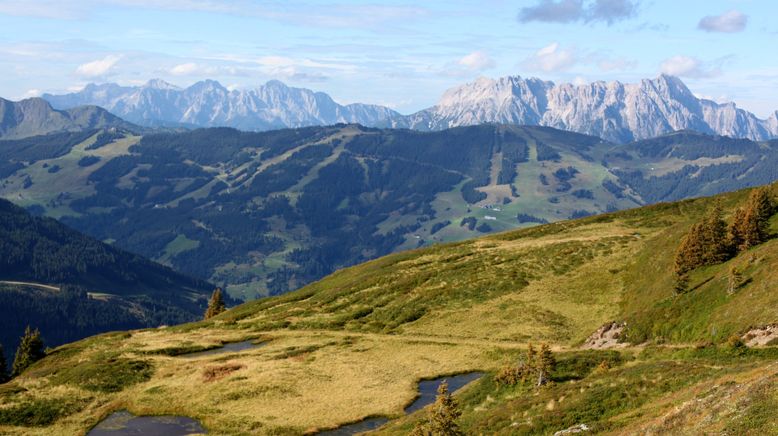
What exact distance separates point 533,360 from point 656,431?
20.9m

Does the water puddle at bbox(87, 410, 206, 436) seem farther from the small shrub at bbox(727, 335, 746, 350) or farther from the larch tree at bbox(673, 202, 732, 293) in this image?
the larch tree at bbox(673, 202, 732, 293)

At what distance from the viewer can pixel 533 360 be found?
49.3m

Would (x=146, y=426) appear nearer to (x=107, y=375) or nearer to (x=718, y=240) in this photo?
(x=107, y=375)

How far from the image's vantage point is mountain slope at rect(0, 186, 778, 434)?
125 ft

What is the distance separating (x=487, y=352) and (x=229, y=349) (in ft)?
119

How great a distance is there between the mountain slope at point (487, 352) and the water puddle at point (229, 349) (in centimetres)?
209

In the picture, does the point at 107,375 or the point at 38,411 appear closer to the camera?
the point at 38,411

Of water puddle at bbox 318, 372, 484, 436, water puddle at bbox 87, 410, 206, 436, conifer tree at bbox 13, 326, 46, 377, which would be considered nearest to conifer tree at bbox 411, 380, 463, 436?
water puddle at bbox 318, 372, 484, 436

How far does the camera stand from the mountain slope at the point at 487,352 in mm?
38188

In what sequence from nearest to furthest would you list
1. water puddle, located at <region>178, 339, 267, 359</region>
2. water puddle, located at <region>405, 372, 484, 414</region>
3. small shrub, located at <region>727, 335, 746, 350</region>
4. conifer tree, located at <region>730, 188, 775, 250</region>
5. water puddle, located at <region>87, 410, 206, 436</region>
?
small shrub, located at <region>727, 335, 746, 350</region>, water puddle, located at <region>87, 410, 206, 436</region>, water puddle, located at <region>405, 372, 484, 414</region>, conifer tree, located at <region>730, 188, 775, 250</region>, water puddle, located at <region>178, 339, 267, 359</region>

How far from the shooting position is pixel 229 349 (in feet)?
273

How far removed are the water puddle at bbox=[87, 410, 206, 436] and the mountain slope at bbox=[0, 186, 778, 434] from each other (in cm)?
120

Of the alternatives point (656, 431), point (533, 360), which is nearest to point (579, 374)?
point (533, 360)

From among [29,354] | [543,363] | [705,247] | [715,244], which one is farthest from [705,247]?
[29,354]
